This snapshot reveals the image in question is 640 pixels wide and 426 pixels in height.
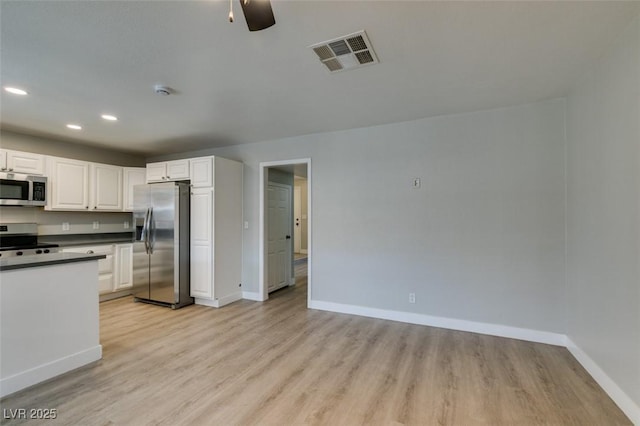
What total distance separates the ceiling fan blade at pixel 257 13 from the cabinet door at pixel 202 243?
3.16 metres

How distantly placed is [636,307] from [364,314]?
8.53 feet

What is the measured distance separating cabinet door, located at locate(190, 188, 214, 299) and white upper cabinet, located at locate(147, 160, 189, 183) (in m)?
0.36

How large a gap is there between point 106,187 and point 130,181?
1.23 feet

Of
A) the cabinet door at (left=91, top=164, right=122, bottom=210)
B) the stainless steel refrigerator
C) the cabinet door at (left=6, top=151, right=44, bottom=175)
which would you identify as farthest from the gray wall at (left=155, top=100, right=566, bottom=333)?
the cabinet door at (left=6, top=151, right=44, bottom=175)

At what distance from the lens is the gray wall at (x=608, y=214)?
1.89 metres

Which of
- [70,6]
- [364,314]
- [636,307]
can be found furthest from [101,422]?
[636,307]

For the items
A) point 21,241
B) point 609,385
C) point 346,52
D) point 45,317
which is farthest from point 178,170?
point 609,385

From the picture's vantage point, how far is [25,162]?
391 cm

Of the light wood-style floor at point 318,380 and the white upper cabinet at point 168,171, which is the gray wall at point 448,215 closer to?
the light wood-style floor at point 318,380

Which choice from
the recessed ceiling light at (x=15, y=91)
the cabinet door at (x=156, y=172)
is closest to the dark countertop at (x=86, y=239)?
the cabinet door at (x=156, y=172)

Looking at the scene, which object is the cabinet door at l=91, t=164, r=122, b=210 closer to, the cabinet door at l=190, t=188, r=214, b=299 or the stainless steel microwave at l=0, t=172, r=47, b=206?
the stainless steel microwave at l=0, t=172, r=47, b=206

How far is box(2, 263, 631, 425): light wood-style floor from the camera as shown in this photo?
1.95 metres

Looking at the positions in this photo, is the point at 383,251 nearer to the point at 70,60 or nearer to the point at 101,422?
the point at 101,422

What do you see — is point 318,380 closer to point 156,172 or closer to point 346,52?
point 346,52
